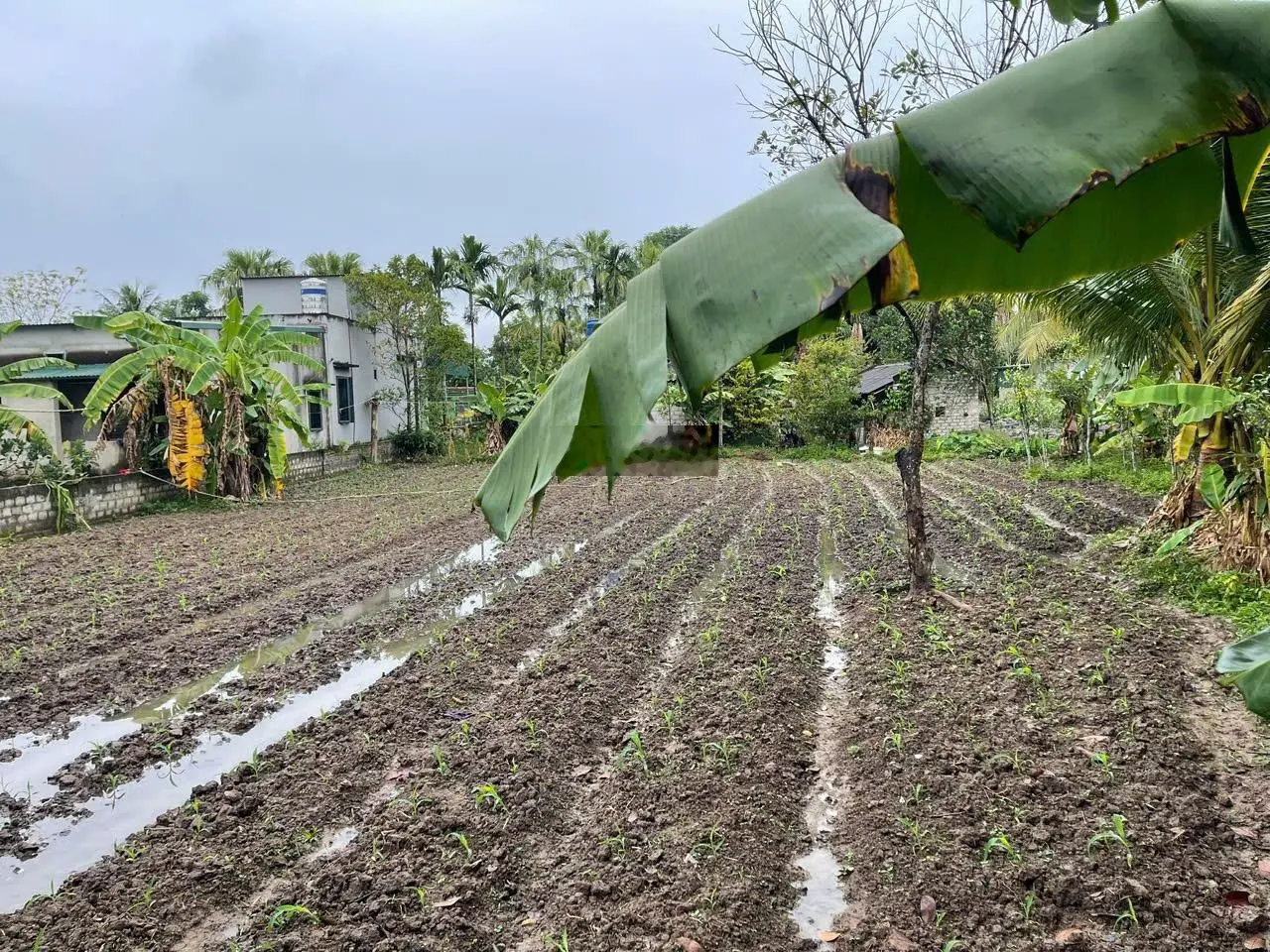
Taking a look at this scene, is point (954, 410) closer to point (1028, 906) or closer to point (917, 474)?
point (917, 474)

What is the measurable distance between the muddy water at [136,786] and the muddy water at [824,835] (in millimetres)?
3070

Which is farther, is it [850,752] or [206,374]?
[206,374]

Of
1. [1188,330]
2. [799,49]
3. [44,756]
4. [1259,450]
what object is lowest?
[44,756]

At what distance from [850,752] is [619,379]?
3670mm

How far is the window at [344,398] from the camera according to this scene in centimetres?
2337

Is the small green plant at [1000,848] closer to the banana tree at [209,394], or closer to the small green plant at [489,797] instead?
the small green plant at [489,797]

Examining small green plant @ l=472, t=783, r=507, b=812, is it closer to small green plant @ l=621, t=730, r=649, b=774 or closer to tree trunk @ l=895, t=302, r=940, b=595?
small green plant @ l=621, t=730, r=649, b=774

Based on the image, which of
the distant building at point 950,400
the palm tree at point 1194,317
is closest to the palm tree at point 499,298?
the distant building at point 950,400

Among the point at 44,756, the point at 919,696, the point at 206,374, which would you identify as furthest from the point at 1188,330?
the point at 206,374

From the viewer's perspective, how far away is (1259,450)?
21.8 feet

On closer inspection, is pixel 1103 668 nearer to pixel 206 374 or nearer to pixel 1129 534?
pixel 1129 534

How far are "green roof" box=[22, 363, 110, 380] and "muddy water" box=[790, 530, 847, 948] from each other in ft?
52.7

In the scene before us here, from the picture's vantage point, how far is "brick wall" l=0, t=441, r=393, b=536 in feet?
39.8

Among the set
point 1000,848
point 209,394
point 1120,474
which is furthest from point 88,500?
point 1120,474
